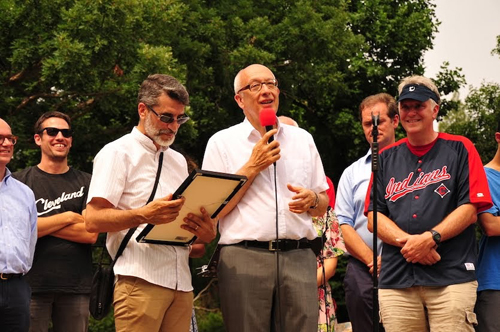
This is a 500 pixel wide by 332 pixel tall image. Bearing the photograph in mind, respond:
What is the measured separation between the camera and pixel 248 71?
5.34 m

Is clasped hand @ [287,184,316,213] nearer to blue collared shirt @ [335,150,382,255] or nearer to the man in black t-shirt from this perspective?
blue collared shirt @ [335,150,382,255]

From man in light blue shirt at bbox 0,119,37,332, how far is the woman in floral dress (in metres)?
2.28

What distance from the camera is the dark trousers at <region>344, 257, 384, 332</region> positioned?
6.37 m

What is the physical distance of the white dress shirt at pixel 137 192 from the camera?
4.88m

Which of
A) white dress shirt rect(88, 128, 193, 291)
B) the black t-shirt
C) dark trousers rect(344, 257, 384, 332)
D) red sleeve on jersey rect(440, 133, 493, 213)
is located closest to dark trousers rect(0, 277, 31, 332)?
the black t-shirt

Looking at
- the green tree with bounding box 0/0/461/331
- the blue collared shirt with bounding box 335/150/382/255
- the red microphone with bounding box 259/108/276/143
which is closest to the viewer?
the red microphone with bounding box 259/108/276/143

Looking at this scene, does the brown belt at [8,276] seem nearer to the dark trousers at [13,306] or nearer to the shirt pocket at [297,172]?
the dark trousers at [13,306]

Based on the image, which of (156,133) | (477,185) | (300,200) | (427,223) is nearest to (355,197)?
(427,223)

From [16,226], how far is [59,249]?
0.81 m

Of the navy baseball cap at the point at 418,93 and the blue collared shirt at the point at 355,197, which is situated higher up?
the navy baseball cap at the point at 418,93

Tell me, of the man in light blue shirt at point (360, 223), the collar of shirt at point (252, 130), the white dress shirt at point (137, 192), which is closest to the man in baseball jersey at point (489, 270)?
the man in light blue shirt at point (360, 223)

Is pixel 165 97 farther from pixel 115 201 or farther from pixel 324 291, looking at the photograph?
pixel 324 291

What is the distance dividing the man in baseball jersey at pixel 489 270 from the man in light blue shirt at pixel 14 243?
3.31 metres

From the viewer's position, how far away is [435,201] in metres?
5.41
